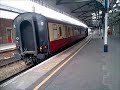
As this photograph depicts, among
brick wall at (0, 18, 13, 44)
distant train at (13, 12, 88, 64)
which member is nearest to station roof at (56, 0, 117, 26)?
brick wall at (0, 18, 13, 44)

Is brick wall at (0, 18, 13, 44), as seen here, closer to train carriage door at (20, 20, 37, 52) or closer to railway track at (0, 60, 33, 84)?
railway track at (0, 60, 33, 84)

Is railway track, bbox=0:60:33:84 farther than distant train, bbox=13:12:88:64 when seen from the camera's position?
No

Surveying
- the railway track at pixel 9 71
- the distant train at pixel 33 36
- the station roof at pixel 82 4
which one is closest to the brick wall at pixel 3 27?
the station roof at pixel 82 4

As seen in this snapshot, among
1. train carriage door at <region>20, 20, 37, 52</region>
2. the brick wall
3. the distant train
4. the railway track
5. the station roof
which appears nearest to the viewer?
the railway track

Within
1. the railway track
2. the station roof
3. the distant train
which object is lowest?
the railway track

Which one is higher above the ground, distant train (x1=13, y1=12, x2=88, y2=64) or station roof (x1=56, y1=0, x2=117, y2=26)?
station roof (x1=56, y1=0, x2=117, y2=26)

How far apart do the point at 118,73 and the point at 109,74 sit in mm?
425

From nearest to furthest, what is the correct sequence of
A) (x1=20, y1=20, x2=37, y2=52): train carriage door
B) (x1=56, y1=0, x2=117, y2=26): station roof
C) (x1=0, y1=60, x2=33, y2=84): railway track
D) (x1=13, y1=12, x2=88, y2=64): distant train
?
(x1=0, y1=60, x2=33, y2=84): railway track
(x1=13, y1=12, x2=88, y2=64): distant train
(x1=20, y1=20, x2=37, y2=52): train carriage door
(x1=56, y1=0, x2=117, y2=26): station roof

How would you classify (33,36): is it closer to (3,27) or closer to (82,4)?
(3,27)

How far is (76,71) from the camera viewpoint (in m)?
8.38

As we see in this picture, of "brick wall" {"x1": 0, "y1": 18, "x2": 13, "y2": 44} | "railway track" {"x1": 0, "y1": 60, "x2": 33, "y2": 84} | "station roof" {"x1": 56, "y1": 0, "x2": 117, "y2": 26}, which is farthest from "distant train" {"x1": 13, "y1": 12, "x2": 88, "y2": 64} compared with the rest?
"brick wall" {"x1": 0, "y1": 18, "x2": 13, "y2": 44}

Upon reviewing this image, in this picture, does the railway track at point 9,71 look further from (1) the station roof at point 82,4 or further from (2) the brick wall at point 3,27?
(2) the brick wall at point 3,27

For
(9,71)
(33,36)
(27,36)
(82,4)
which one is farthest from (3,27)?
(9,71)

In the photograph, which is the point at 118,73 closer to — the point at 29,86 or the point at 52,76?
the point at 52,76
